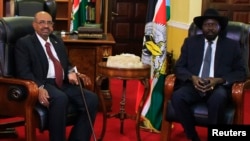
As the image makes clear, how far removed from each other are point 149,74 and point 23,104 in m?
1.22

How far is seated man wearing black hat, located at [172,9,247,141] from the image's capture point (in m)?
3.64

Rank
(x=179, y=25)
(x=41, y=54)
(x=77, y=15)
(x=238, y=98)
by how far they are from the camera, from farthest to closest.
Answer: (x=179, y=25)
(x=77, y=15)
(x=41, y=54)
(x=238, y=98)

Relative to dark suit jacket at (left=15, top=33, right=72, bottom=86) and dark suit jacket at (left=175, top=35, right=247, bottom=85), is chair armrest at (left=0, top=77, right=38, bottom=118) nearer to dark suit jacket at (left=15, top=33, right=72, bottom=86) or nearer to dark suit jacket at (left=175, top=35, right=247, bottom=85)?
dark suit jacket at (left=15, top=33, right=72, bottom=86)

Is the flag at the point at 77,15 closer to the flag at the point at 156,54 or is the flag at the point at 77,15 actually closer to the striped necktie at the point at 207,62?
the flag at the point at 156,54

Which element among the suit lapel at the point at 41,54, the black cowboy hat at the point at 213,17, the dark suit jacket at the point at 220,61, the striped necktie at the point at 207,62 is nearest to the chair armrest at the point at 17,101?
the suit lapel at the point at 41,54

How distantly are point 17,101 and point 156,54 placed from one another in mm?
1473

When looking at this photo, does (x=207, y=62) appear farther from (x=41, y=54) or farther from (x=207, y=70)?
(x=41, y=54)

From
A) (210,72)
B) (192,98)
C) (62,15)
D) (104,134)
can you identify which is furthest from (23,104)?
(62,15)

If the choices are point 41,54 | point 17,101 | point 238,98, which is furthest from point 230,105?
point 17,101

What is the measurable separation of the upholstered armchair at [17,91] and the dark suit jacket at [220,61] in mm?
1053

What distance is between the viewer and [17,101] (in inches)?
137

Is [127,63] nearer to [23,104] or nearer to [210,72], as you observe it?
[210,72]

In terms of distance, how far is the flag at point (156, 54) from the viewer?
4.35 m

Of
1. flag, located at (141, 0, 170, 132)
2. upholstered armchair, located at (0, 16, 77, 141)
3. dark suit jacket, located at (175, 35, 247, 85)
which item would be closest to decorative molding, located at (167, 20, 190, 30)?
flag, located at (141, 0, 170, 132)
